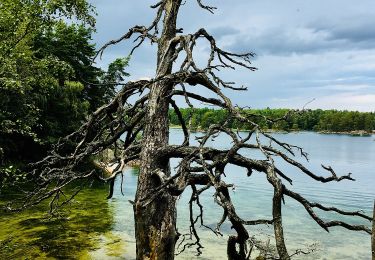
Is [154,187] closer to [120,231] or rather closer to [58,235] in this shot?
A: [58,235]

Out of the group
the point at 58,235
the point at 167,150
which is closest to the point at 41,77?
the point at 58,235

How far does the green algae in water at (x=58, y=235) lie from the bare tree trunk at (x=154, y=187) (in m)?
6.81

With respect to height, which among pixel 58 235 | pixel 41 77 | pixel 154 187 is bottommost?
pixel 58 235

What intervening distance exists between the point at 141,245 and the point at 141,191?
102 cm

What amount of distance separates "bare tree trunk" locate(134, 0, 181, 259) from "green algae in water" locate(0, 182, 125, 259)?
6.81m

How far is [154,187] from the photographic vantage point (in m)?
7.73

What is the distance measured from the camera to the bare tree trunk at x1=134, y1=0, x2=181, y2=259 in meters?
7.61

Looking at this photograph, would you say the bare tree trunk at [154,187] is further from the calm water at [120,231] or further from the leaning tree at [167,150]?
the calm water at [120,231]

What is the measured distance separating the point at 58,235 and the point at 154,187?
44.2ft

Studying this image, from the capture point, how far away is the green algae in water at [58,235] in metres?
16.4

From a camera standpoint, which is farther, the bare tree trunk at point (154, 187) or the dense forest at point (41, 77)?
the dense forest at point (41, 77)

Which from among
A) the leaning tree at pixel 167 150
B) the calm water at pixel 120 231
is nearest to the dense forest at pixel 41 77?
the leaning tree at pixel 167 150

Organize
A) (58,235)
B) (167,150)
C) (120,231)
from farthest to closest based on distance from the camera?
(120,231) → (58,235) → (167,150)

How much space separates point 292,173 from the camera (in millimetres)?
55000
